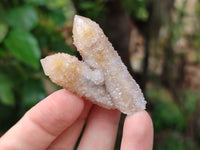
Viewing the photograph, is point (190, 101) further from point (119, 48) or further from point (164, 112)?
point (119, 48)

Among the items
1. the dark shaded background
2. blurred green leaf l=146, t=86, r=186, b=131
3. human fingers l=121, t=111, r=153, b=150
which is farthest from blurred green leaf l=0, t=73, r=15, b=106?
blurred green leaf l=146, t=86, r=186, b=131

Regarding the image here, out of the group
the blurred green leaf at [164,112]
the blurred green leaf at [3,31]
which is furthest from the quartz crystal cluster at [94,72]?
the blurred green leaf at [164,112]

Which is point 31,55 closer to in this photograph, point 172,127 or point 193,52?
point 172,127

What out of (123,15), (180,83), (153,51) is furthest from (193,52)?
(123,15)

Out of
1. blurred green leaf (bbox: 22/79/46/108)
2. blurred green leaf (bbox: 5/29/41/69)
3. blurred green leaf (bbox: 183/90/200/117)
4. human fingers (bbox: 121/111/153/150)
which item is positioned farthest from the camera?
blurred green leaf (bbox: 183/90/200/117)

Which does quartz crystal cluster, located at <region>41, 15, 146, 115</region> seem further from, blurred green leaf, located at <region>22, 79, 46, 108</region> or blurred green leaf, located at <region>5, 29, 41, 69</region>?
blurred green leaf, located at <region>22, 79, 46, 108</region>

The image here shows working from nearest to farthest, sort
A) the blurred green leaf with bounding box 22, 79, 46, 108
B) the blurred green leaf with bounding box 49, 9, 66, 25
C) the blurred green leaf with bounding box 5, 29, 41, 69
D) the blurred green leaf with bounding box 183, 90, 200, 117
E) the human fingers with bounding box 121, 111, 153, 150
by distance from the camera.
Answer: the human fingers with bounding box 121, 111, 153, 150
the blurred green leaf with bounding box 5, 29, 41, 69
the blurred green leaf with bounding box 22, 79, 46, 108
the blurred green leaf with bounding box 49, 9, 66, 25
the blurred green leaf with bounding box 183, 90, 200, 117
